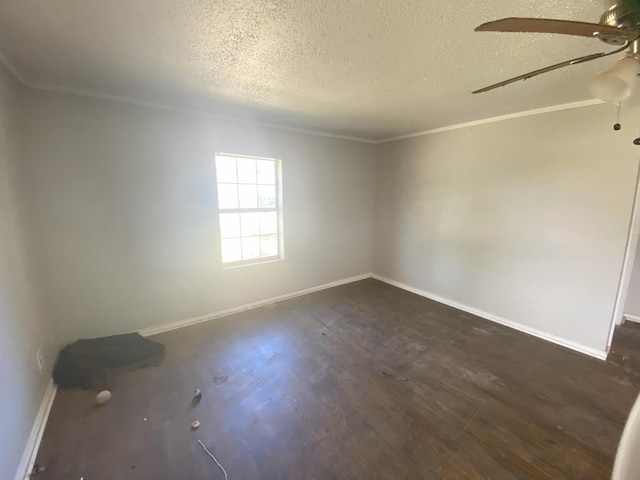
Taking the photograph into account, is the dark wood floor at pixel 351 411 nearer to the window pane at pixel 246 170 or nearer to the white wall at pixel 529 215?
the white wall at pixel 529 215

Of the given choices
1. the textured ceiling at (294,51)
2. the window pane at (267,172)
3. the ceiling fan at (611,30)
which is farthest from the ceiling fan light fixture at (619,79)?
the window pane at (267,172)

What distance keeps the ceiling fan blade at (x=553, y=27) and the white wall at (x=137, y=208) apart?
9.12ft

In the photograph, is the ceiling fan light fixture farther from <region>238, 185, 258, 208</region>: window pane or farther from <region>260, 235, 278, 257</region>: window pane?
<region>260, 235, 278, 257</region>: window pane

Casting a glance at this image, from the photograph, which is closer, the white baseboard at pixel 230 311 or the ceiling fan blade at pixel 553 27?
the ceiling fan blade at pixel 553 27

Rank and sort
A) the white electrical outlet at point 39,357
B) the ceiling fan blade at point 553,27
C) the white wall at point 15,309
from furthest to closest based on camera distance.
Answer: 1. the white electrical outlet at point 39,357
2. the white wall at point 15,309
3. the ceiling fan blade at point 553,27

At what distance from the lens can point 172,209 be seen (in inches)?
112

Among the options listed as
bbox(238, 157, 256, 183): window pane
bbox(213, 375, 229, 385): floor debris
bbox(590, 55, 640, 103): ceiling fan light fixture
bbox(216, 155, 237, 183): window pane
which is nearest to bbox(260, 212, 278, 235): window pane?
bbox(238, 157, 256, 183): window pane

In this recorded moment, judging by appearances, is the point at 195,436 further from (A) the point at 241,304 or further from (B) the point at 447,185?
(B) the point at 447,185

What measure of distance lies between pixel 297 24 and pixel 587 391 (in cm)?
335

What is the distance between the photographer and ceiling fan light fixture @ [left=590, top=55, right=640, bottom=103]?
3.88 ft

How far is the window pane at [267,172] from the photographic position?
11.6 ft

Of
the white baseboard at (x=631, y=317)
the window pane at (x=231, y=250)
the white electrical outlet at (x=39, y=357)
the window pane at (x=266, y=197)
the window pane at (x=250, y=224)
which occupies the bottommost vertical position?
the white baseboard at (x=631, y=317)

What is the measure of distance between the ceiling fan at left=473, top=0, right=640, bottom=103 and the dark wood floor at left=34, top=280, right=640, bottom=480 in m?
2.04

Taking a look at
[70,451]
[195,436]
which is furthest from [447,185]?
[70,451]
